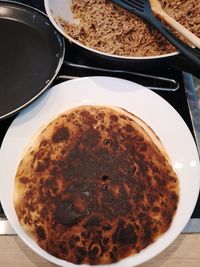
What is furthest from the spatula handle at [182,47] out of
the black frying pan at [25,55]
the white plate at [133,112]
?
the black frying pan at [25,55]

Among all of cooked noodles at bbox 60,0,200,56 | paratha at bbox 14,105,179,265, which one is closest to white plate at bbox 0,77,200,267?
paratha at bbox 14,105,179,265

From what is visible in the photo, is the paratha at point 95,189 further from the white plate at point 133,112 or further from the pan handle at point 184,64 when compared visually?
the pan handle at point 184,64

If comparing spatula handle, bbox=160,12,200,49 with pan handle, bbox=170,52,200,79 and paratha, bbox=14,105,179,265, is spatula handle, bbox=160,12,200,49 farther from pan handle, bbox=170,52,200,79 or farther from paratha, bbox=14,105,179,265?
paratha, bbox=14,105,179,265

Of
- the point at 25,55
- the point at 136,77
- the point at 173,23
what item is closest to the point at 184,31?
the point at 173,23

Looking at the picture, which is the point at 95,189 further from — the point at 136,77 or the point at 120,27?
the point at 120,27

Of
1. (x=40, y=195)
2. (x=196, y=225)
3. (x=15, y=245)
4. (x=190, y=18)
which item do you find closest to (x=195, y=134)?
(x=196, y=225)
